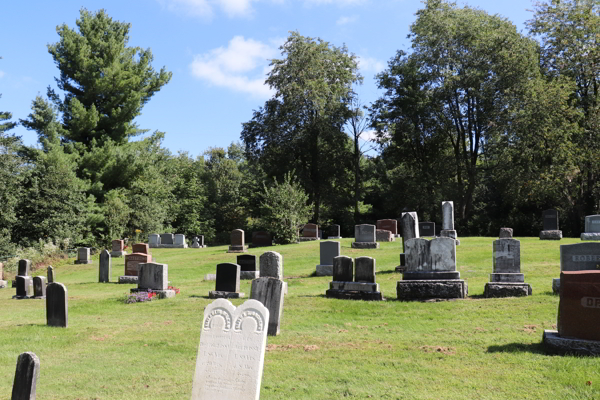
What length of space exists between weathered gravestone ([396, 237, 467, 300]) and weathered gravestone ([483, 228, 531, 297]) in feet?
2.43

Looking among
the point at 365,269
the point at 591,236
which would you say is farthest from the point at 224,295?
the point at 591,236

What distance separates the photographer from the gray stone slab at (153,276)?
14.8 metres

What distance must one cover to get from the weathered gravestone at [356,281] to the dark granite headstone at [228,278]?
2491 millimetres

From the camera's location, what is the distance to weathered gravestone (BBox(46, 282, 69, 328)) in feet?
36.0

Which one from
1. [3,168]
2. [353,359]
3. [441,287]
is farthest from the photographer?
[3,168]

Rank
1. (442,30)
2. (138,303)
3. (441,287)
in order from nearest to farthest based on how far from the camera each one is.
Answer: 1. (441,287)
2. (138,303)
3. (442,30)

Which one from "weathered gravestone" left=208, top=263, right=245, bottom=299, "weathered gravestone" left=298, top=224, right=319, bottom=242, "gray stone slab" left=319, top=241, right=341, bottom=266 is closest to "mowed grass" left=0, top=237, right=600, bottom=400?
"weathered gravestone" left=208, top=263, right=245, bottom=299

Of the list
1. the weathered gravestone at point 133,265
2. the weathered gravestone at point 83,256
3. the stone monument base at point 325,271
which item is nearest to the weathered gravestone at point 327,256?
the stone monument base at point 325,271

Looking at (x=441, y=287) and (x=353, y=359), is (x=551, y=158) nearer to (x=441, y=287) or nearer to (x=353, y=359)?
(x=441, y=287)

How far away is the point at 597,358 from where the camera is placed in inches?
272

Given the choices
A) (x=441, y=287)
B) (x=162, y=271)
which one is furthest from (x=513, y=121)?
(x=162, y=271)

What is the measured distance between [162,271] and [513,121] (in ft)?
93.1

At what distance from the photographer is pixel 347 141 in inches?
1821

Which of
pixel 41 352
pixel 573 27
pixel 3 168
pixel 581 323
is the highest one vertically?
pixel 573 27
